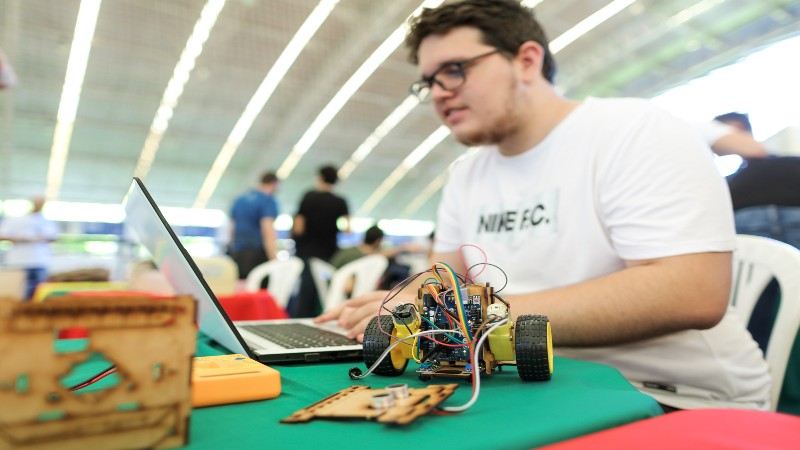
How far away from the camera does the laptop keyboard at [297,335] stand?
2.40ft

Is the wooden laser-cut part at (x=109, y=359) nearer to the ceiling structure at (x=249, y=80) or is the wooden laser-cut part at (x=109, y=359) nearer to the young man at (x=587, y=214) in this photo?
the young man at (x=587, y=214)

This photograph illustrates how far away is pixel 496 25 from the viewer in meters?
1.22

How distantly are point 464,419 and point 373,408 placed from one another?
0.23 feet

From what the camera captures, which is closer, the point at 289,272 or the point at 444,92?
the point at 444,92

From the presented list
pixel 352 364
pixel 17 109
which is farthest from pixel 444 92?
pixel 17 109

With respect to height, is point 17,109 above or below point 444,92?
above

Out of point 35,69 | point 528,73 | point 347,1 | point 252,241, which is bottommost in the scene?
point 252,241

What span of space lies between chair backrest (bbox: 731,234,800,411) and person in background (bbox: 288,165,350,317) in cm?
276

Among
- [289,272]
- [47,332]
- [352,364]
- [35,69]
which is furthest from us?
[35,69]

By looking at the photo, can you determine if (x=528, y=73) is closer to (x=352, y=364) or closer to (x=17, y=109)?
(x=352, y=364)

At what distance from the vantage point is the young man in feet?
2.65

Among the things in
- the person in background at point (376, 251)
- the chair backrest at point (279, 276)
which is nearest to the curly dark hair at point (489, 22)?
the person in background at point (376, 251)

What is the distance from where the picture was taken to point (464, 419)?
14.3 inches

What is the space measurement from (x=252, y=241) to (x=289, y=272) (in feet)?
2.53
